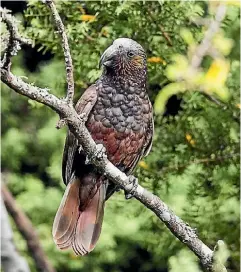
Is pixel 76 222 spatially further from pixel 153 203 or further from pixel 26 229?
pixel 26 229

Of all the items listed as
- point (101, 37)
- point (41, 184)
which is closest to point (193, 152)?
point (101, 37)

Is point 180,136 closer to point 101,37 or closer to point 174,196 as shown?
point 174,196

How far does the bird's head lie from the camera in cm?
236

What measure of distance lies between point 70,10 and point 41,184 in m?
1.84

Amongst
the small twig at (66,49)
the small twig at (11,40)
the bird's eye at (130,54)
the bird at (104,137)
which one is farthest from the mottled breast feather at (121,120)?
the small twig at (11,40)

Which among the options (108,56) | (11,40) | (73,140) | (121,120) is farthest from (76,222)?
(11,40)

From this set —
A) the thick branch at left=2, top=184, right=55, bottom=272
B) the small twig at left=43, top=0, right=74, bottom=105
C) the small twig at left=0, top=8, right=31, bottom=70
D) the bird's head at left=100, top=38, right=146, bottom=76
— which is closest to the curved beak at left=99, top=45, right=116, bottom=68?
the bird's head at left=100, top=38, right=146, bottom=76

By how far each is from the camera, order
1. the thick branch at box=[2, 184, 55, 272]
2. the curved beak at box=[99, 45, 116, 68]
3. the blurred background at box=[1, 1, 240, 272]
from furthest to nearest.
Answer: the thick branch at box=[2, 184, 55, 272] → the blurred background at box=[1, 1, 240, 272] → the curved beak at box=[99, 45, 116, 68]

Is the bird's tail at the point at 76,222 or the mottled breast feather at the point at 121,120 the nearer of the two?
the bird's tail at the point at 76,222

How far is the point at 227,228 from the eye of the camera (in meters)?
3.07

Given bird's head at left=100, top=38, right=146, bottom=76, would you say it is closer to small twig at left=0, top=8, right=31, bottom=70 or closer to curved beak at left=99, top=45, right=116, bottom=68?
curved beak at left=99, top=45, right=116, bottom=68

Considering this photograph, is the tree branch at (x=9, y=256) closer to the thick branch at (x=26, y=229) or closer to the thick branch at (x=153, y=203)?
the thick branch at (x=153, y=203)

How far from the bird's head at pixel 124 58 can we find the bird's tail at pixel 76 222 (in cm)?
41

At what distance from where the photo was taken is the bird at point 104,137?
2402 millimetres
